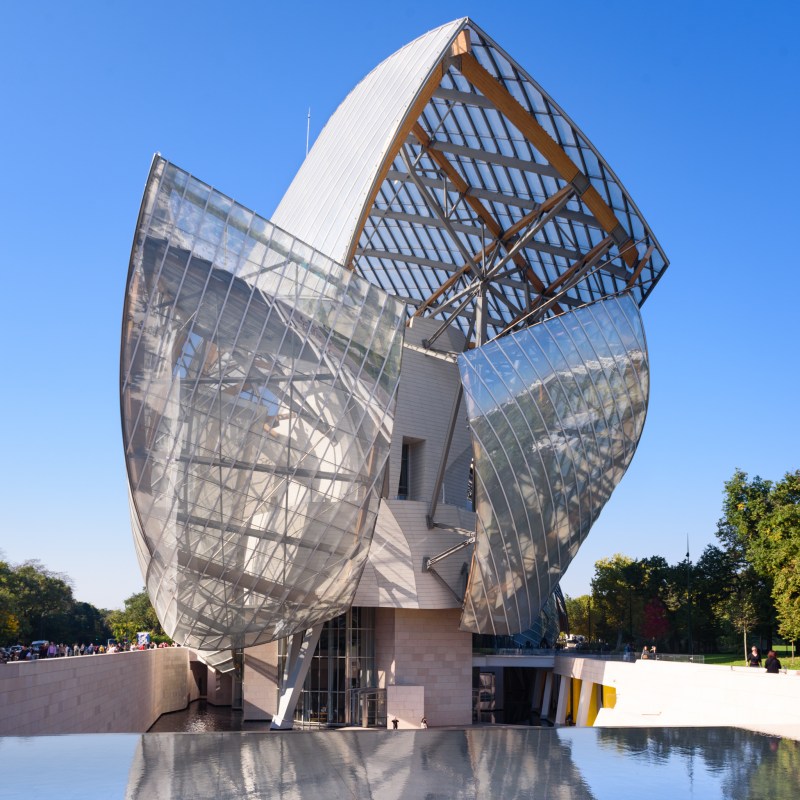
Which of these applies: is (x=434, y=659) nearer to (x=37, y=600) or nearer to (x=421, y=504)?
(x=421, y=504)

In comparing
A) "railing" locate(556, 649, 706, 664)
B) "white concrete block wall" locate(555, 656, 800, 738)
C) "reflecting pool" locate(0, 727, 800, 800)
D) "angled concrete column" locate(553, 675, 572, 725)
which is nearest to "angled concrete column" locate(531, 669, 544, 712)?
"railing" locate(556, 649, 706, 664)

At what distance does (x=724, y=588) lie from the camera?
223 ft

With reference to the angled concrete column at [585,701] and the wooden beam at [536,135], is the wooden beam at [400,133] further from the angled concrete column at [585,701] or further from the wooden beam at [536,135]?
the angled concrete column at [585,701]

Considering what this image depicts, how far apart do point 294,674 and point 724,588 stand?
47277 mm

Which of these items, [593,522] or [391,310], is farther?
[593,522]

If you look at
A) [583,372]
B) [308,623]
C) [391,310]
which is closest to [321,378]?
[391,310]

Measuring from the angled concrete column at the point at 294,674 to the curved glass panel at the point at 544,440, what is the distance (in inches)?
240

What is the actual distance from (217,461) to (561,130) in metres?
17.8

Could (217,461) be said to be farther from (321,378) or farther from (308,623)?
(308,623)

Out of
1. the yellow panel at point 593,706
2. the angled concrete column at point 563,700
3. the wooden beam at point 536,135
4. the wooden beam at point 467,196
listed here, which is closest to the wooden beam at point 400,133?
the wooden beam at point 536,135

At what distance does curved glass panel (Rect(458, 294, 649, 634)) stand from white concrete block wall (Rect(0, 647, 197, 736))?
13450 mm

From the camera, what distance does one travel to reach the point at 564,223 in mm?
36938

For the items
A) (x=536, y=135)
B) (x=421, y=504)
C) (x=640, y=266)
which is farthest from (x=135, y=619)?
(x=536, y=135)

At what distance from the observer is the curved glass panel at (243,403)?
72.9ft
